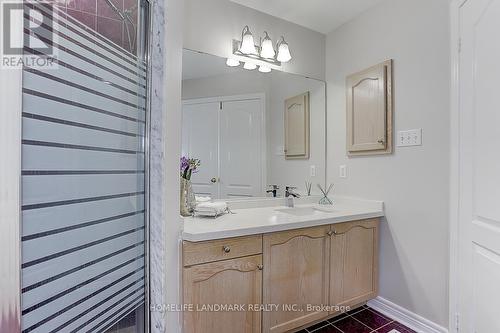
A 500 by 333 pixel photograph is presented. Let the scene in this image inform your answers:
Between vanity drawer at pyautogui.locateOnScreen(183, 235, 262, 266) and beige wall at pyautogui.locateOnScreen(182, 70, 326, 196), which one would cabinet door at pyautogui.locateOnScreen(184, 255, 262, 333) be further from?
beige wall at pyautogui.locateOnScreen(182, 70, 326, 196)

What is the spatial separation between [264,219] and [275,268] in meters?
0.29

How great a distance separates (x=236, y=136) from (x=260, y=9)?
1.03 metres

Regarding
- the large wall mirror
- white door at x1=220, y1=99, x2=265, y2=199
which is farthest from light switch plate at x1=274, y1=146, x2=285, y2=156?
white door at x1=220, y1=99, x2=265, y2=199

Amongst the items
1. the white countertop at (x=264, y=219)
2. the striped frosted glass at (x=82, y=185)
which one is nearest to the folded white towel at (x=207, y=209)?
the white countertop at (x=264, y=219)

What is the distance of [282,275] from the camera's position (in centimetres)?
152

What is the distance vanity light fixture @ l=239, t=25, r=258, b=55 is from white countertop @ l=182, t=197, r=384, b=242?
1.16 metres

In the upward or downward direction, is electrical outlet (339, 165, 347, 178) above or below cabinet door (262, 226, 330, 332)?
above

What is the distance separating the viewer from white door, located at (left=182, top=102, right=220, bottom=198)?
1818 millimetres

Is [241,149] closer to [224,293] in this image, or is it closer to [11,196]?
[224,293]

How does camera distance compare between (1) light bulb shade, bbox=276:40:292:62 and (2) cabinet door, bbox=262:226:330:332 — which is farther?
(1) light bulb shade, bbox=276:40:292:62

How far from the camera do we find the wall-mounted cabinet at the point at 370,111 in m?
1.89

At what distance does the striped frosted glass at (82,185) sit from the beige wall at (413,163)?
5.48ft
